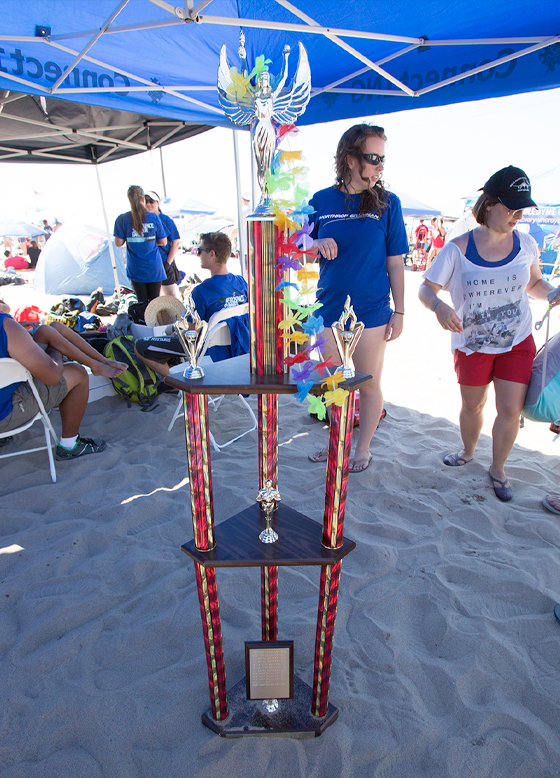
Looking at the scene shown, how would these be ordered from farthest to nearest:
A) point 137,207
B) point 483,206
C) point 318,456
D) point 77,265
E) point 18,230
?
point 18,230 < point 77,265 < point 137,207 < point 318,456 < point 483,206

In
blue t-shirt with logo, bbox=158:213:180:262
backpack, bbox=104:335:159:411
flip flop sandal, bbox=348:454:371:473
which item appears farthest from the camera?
blue t-shirt with logo, bbox=158:213:180:262

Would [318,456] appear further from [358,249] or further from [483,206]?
[483,206]

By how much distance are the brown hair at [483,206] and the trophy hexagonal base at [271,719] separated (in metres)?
2.38

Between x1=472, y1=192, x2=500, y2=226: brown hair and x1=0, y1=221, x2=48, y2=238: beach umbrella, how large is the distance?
27164 mm

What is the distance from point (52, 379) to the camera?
2.72 meters

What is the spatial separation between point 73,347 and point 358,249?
6.98ft

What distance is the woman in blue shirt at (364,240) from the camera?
2.18 m

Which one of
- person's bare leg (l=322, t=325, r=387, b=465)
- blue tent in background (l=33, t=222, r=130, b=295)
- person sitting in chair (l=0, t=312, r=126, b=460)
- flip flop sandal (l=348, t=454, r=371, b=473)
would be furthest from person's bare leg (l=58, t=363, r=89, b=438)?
blue tent in background (l=33, t=222, r=130, b=295)

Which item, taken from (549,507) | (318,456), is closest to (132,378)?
(318,456)

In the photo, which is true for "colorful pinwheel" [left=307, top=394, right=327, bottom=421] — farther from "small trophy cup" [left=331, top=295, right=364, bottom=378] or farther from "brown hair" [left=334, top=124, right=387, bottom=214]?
"brown hair" [left=334, top=124, right=387, bottom=214]

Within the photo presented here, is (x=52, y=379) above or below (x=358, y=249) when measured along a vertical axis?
below

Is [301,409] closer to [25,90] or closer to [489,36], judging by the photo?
[489,36]

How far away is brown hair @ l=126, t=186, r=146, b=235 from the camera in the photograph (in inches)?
196

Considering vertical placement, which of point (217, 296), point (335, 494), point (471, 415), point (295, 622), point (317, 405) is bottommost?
point (295, 622)
